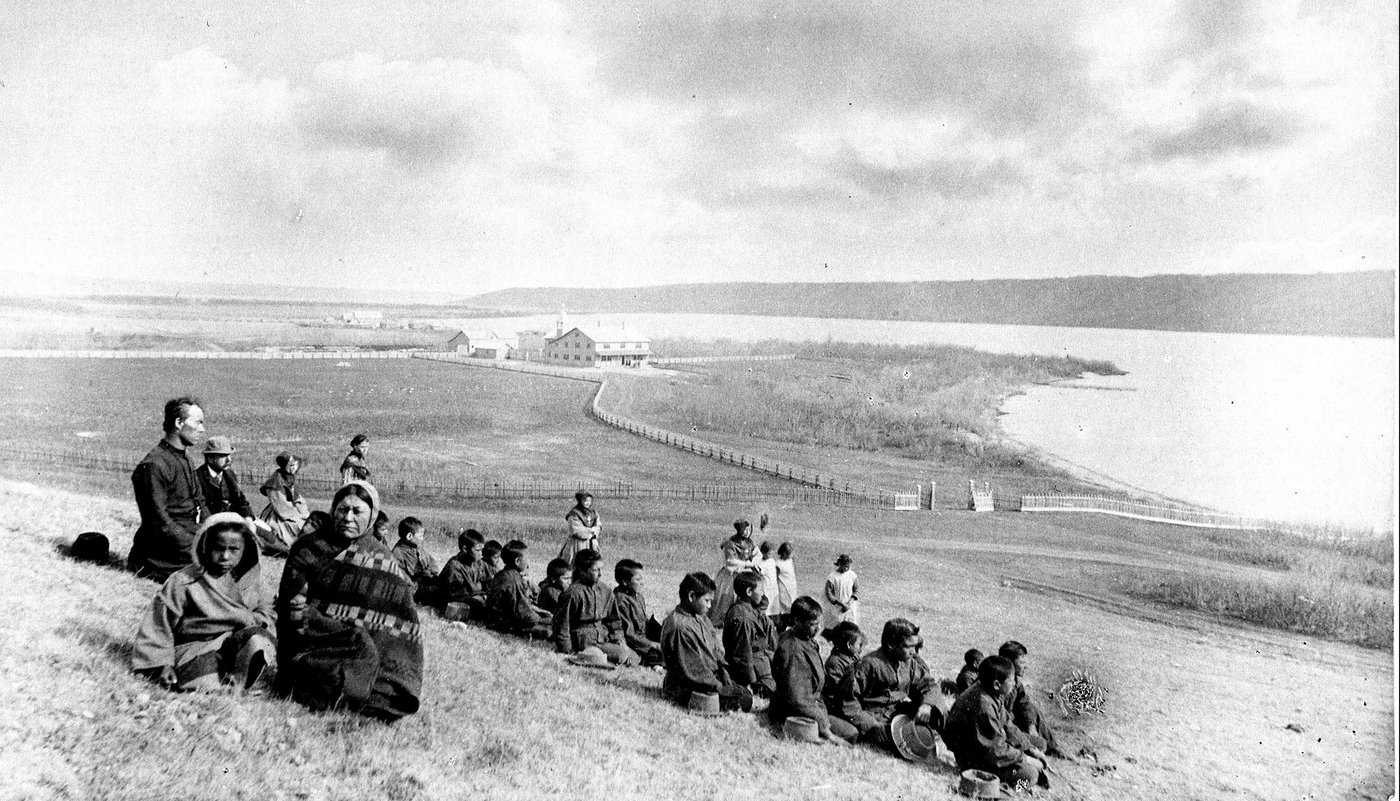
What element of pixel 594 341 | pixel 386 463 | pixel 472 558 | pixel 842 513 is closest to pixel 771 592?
pixel 472 558

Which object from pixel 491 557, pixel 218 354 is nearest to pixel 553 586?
pixel 491 557

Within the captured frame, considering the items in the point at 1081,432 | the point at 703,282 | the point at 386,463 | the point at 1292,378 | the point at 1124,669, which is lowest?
the point at 1124,669

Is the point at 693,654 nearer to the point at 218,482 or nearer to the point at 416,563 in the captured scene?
the point at 416,563

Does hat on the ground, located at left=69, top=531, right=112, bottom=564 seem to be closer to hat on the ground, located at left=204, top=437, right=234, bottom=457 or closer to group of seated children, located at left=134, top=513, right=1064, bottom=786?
hat on the ground, located at left=204, top=437, right=234, bottom=457

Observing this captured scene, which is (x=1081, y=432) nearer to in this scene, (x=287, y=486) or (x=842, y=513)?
(x=842, y=513)

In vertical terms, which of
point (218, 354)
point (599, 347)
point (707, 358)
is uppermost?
point (599, 347)

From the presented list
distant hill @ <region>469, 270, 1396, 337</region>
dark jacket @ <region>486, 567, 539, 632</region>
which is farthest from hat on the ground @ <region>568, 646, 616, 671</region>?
distant hill @ <region>469, 270, 1396, 337</region>

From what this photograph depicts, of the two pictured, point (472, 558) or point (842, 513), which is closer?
point (472, 558)
